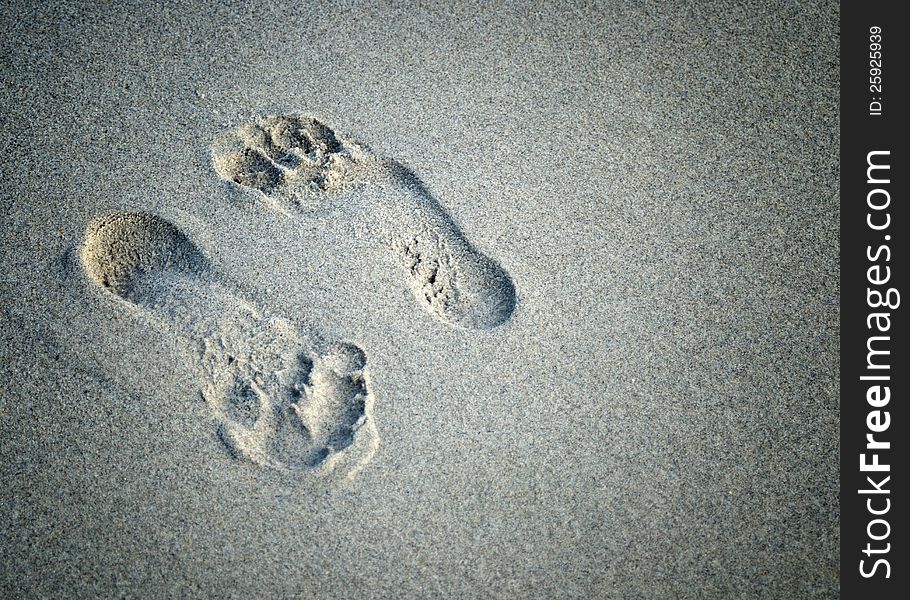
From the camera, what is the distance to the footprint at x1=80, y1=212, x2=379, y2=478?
52.2 inches

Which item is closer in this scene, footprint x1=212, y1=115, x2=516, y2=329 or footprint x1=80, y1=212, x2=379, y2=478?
footprint x1=80, y1=212, x2=379, y2=478

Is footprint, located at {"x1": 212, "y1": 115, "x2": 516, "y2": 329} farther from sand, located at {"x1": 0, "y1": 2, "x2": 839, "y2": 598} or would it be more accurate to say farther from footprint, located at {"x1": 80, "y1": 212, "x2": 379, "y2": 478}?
footprint, located at {"x1": 80, "y1": 212, "x2": 379, "y2": 478}

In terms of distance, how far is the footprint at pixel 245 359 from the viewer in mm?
1326

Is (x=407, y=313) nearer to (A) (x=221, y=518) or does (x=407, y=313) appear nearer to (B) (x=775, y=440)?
(A) (x=221, y=518)

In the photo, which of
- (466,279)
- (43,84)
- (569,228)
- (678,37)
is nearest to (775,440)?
(569,228)

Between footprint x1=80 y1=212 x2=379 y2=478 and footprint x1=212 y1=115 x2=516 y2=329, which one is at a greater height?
footprint x1=212 y1=115 x2=516 y2=329

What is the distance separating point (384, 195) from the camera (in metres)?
1.53

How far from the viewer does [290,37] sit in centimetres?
166

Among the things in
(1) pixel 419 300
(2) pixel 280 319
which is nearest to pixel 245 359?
(2) pixel 280 319
